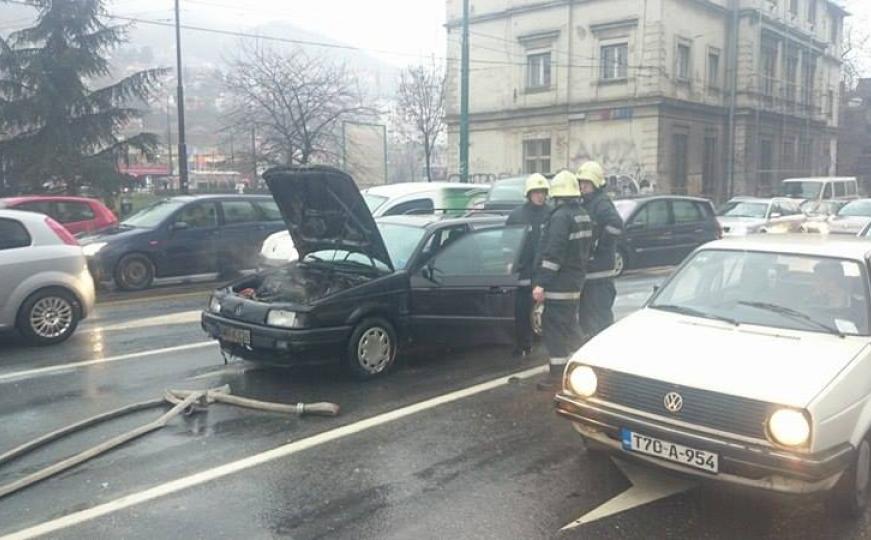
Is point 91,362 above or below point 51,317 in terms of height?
below

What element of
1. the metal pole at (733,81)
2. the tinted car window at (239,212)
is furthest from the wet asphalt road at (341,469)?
the metal pole at (733,81)

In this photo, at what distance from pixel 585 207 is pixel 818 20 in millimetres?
45678

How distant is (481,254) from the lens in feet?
24.8

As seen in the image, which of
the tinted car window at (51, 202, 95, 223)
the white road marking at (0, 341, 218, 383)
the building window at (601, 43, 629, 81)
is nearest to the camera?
the white road marking at (0, 341, 218, 383)

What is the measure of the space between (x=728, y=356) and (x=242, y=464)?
296 centimetres

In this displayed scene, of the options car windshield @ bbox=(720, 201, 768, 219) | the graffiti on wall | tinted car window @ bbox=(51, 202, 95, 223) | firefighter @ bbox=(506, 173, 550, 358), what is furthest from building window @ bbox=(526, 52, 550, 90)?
firefighter @ bbox=(506, 173, 550, 358)

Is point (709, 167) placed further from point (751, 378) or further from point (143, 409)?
point (751, 378)

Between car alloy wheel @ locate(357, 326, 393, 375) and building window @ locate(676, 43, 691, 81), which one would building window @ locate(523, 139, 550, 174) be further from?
car alloy wheel @ locate(357, 326, 393, 375)

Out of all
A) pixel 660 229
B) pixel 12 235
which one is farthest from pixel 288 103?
pixel 12 235

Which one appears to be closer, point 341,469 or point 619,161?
point 341,469

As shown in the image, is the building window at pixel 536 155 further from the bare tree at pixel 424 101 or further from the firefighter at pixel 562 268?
the firefighter at pixel 562 268

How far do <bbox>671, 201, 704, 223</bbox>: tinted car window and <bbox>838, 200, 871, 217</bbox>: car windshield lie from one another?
20.1 ft

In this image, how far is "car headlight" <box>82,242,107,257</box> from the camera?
12.0 meters

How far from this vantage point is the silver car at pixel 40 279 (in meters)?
7.82
